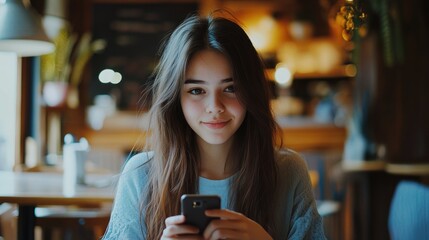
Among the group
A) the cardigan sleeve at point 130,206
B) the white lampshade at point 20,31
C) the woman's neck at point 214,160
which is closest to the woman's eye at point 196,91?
the woman's neck at point 214,160

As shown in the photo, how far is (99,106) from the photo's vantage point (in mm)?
6930

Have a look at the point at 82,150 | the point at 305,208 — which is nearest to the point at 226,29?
the point at 305,208

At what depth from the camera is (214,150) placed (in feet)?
6.59

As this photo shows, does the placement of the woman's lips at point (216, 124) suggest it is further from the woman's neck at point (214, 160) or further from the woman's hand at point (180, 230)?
the woman's hand at point (180, 230)

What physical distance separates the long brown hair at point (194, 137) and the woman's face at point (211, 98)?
22 millimetres

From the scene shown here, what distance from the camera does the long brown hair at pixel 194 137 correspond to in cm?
186

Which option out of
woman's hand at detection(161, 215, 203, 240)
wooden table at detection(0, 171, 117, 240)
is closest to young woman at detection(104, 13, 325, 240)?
woman's hand at detection(161, 215, 203, 240)

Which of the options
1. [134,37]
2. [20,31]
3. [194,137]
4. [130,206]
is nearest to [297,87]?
[134,37]

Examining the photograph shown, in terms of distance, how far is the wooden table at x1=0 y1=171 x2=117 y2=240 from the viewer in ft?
8.76

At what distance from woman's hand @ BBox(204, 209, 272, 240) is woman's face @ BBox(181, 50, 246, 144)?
266mm

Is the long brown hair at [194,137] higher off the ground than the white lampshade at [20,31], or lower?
lower

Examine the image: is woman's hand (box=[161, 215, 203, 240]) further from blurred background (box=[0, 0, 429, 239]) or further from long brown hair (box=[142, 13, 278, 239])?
blurred background (box=[0, 0, 429, 239])

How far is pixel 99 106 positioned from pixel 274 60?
211cm

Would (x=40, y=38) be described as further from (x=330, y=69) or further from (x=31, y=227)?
(x=330, y=69)
